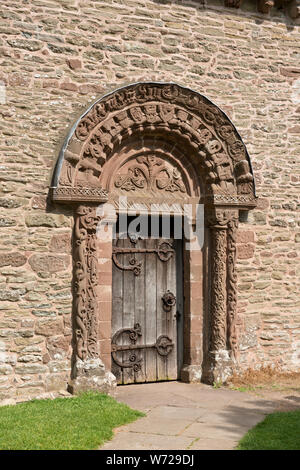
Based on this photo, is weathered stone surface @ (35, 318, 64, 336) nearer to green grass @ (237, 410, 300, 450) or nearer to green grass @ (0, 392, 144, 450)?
green grass @ (0, 392, 144, 450)

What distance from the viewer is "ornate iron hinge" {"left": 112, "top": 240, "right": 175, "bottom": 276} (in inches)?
276

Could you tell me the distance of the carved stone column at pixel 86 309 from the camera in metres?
6.30

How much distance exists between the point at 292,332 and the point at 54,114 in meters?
4.50

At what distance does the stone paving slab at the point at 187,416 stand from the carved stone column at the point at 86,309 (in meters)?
0.44

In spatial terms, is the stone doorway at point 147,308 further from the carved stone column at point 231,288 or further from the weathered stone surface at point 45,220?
the weathered stone surface at point 45,220

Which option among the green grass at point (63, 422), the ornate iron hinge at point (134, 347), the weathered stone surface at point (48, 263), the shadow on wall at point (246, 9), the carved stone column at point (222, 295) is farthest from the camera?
the shadow on wall at point (246, 9)

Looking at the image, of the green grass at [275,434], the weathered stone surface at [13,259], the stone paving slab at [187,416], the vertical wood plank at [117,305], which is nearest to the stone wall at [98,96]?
the weathered stone surface at [13,259]

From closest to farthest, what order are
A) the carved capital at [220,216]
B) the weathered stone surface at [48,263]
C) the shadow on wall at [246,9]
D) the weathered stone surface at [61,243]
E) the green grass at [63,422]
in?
the green grass at [63,422] → the weathered stone surface at [48,263] → the weathered stone surface at [61,243] → the carved capital at [220,216] → the shadow on wall at [246,9]

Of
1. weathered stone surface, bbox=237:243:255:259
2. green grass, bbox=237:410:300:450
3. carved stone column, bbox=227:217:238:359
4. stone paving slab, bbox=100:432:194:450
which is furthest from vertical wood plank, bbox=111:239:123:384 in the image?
green grass, bbox=237:410:300:450

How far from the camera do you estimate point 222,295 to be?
7.14 m

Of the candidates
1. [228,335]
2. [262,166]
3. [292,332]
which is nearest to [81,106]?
[262,166]

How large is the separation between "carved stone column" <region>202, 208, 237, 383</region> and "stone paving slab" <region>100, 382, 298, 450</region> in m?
0.39

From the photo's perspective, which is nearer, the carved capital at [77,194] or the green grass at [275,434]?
the green grass at [275,434]

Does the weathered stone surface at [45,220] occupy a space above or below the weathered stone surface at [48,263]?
above
